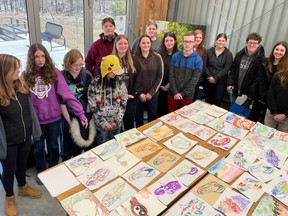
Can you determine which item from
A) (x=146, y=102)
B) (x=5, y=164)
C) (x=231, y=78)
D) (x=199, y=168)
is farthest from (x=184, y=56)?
(x=5, y=164)

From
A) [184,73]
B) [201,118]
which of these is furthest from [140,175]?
[184,73]

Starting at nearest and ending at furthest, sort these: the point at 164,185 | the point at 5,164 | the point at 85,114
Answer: the point at 164,185
the point at 5,164
the point at 85,114

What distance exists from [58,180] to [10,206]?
0.89 metres

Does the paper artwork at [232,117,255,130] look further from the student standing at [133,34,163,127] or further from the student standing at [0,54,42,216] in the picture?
the student standing at [0,54,42,216]

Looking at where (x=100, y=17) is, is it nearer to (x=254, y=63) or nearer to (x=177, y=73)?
(x=177, y=73)

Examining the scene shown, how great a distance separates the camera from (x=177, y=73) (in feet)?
9.14

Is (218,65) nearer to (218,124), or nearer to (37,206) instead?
(218,124)

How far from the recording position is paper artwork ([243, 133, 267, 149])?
1861 mm

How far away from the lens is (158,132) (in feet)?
6.36

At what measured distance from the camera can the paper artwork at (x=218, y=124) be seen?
6.79ft

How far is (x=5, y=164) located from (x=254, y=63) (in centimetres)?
284

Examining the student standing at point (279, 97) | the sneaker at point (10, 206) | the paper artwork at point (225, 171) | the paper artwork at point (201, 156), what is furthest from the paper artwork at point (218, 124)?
the sneaker at point (10, 206)

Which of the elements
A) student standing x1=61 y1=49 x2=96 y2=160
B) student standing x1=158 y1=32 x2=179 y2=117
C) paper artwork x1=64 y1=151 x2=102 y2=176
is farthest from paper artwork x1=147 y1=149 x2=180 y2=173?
student standing x1=158 y1=32 x2=179 y2=117

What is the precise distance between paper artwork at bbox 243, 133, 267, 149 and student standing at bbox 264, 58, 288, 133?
691 mm
